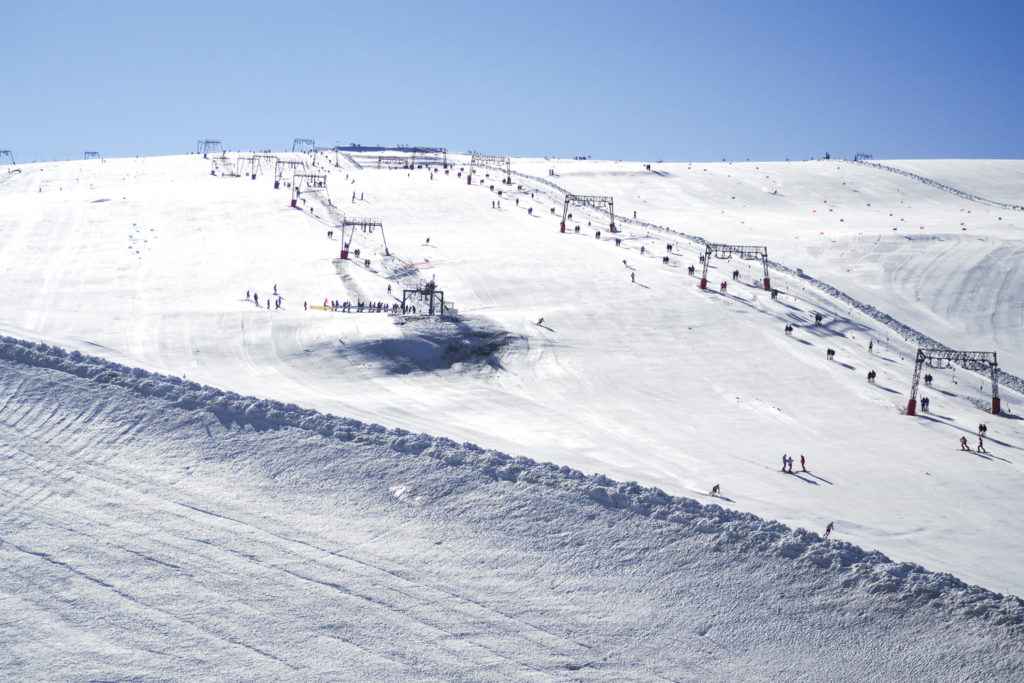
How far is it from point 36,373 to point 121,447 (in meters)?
5.95

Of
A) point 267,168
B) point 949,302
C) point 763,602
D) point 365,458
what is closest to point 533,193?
point 267,168

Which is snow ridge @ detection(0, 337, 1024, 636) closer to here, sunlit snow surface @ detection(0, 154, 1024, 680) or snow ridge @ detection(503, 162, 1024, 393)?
sunlit snow surface @ detection(0, 154, 1024, 680)

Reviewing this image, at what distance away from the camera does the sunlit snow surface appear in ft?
49.2

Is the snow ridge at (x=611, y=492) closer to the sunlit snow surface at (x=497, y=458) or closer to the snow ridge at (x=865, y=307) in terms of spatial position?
the sunlit snow surface at (x=497, y=458)

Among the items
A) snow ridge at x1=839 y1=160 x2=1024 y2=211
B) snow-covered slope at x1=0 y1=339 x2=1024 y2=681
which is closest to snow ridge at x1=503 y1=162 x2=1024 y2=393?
snow-covered slope at x1=0 y1=339 x2=1024 y2=681

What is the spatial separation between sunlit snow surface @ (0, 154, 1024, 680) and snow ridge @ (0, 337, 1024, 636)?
0.28 feet

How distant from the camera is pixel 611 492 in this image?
19.2 metres

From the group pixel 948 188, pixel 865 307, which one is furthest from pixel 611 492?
pixel 948 188

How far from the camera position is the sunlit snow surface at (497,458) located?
1499 centimetres

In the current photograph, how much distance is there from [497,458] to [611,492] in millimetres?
3161

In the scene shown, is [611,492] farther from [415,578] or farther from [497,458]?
[415,578]

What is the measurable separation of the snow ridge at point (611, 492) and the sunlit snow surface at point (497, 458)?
85mm

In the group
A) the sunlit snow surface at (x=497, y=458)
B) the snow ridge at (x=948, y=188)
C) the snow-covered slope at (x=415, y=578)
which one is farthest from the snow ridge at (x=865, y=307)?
the snow ridge at (x=948, y=188)

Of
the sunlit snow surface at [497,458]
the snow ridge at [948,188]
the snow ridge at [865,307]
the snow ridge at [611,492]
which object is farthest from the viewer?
the snow ridge at [948,188]
